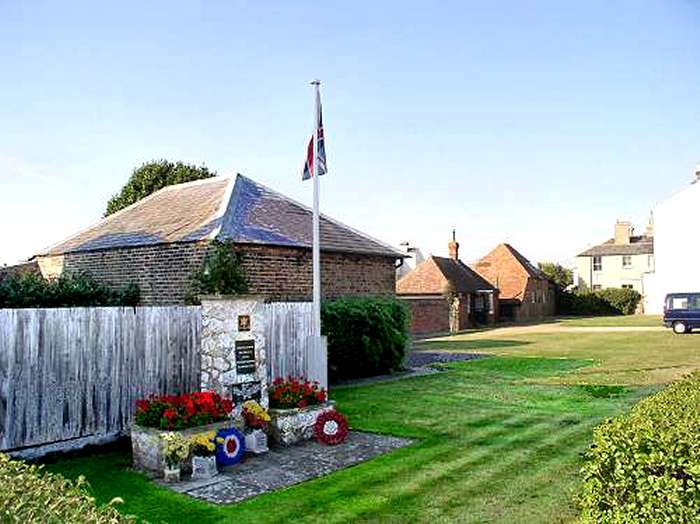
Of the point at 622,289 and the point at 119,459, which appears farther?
the point at 622,289

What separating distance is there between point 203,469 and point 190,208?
10.7 m

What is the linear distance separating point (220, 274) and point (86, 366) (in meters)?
4.68

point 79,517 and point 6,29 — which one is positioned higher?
point 6,29

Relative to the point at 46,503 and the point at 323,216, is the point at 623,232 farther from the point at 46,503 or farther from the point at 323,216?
the point at 46,503

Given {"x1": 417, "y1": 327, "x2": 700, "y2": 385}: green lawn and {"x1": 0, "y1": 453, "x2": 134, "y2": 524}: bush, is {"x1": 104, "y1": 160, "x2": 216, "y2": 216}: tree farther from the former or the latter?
Result: {"x1": 0, "y1": 453, "x2": 134, "y2": 524}: bush

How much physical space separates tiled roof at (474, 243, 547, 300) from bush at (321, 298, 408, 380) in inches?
1219

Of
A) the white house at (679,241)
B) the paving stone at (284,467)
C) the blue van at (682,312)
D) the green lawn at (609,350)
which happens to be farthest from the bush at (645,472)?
the white house at (679,241)

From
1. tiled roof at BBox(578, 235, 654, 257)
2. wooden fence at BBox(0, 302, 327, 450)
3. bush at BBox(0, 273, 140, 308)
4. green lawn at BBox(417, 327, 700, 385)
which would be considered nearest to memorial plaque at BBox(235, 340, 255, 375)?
wooden fence at BBox(0, 302, 327, 450)

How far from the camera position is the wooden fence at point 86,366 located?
7812 mm

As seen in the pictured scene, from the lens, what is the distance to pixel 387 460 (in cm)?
769

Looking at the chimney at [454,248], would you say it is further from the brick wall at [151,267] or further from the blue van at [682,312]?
the brick wall at [151,267]

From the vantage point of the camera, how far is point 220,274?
12945 millimetres

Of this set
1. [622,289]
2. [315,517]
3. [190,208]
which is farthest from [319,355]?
[622,289]

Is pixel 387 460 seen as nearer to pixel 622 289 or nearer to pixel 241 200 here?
pixel 241 200
